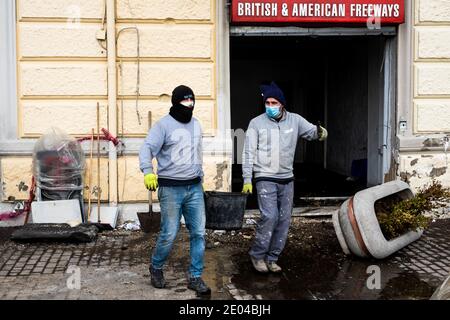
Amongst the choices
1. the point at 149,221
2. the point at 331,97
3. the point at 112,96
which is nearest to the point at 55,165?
the point at 112,96

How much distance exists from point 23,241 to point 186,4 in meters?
3.54

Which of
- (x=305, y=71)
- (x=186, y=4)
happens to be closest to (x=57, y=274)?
(x=186, y=4)

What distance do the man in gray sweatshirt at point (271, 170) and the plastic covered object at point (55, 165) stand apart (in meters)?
2.62

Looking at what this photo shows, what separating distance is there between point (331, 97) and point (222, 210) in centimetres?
949

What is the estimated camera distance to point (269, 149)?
577cm

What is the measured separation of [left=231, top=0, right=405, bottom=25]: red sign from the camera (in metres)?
7.69

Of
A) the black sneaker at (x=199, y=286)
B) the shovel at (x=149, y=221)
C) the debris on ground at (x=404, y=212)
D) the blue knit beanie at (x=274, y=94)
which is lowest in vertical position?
the black sneaker at (x=199, y=286)

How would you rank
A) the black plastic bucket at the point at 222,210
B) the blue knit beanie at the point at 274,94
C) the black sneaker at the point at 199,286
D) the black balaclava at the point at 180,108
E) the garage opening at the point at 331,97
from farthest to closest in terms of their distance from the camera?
the garage opening at the point at 331,97, the blue knit beanie at the point at 274,94, the black plastic bucket at the point at 222,210, the black balaclava at the point at 180,108, the black sneaker at the point at 199,286

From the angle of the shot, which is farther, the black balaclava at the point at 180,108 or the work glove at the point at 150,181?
the black balaclava at the point at 180,108

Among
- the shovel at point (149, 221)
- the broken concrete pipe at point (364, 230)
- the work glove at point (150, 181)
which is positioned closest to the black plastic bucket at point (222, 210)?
the work glove at point (150, 181)

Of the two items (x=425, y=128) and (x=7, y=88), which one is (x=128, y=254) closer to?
(x=7, y=88)

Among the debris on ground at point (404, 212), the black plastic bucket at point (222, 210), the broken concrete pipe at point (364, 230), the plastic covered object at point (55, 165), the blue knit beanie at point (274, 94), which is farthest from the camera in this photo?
the plastic covered object at point (55, 165)

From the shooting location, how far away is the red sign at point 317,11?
7.69 metres

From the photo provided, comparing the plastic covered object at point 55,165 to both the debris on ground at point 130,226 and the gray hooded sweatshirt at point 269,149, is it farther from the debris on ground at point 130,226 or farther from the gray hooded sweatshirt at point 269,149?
the gray hooded sweatshirt at point 269,149
